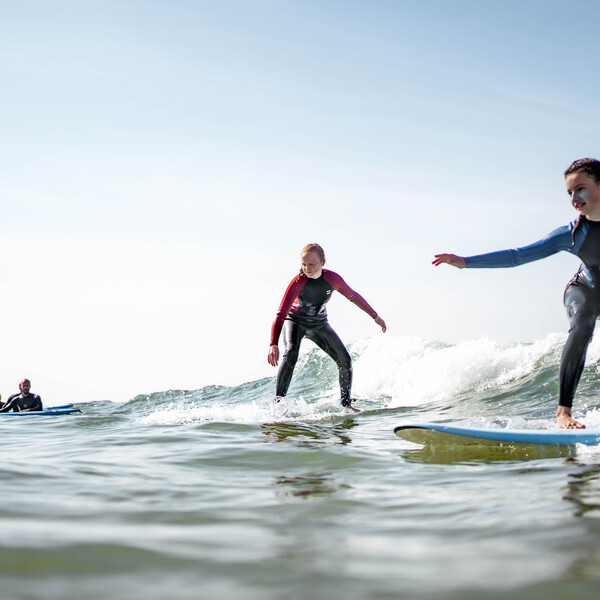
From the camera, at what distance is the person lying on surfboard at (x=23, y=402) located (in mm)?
13281

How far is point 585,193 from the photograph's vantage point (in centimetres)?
449

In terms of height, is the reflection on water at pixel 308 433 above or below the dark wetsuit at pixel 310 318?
below

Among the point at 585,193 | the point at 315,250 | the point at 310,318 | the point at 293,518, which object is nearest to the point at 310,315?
the point at 310,318

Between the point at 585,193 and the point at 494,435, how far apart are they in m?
2.00

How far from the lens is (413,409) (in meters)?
8.78

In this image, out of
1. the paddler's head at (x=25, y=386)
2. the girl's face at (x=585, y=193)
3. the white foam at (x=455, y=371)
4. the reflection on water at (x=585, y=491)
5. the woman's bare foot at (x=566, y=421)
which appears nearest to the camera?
the reflection on water at (x=585, y=491)

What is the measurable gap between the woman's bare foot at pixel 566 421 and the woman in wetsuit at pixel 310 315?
147 inches

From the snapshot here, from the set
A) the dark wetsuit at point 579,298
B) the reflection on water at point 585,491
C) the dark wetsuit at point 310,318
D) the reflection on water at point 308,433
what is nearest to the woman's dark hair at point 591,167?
the dark wetsuit at point 579,298

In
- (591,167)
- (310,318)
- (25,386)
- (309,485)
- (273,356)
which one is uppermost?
(591,167)

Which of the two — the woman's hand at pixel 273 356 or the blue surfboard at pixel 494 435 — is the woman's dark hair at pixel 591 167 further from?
the woman's hand at pixel 273 356

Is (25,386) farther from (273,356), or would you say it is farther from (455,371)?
(455,371)

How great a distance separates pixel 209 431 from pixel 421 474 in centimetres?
266

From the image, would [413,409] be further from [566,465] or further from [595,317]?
[566,465]

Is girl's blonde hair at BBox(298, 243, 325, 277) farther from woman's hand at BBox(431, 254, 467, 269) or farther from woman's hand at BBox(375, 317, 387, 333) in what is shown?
woman's hand at BBox(431, 254, 467, 269)
